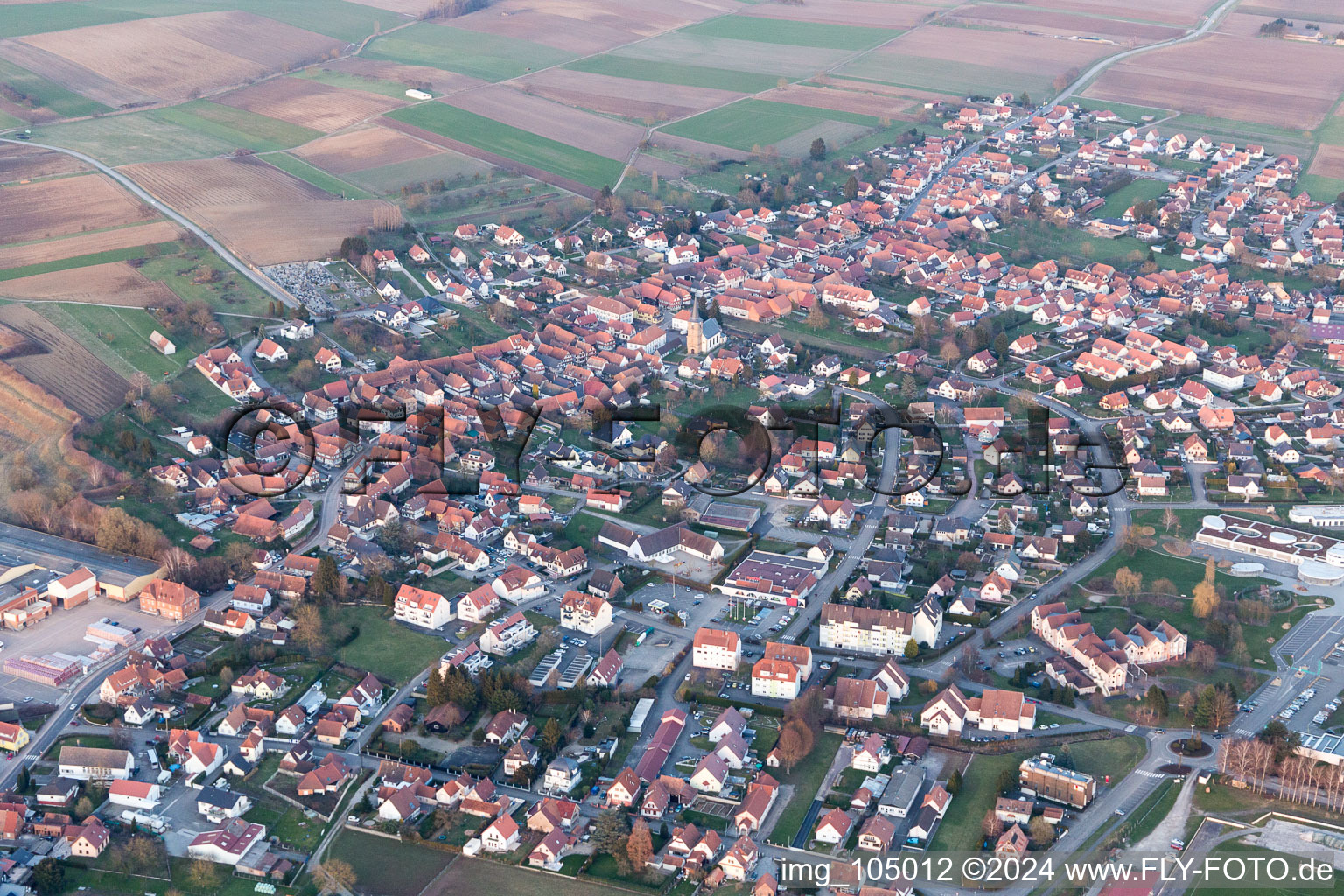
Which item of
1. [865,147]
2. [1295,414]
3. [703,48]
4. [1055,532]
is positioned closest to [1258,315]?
[1295,414]

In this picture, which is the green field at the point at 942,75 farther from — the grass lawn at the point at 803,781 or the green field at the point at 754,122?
the grass lawn at the point at 803,781

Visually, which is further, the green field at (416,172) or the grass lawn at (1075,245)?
the green field at (416,172)

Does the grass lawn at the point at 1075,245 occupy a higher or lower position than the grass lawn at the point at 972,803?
higher

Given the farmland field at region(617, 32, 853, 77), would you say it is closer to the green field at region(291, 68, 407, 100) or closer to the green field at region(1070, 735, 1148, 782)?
the green field at region(291, 68, 407, 100)

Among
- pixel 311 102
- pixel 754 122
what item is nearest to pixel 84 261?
pixel 311 102

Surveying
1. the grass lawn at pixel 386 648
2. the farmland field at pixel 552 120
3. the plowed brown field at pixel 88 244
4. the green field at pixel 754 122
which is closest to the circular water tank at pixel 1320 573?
the grass lawn at pixel 386 648

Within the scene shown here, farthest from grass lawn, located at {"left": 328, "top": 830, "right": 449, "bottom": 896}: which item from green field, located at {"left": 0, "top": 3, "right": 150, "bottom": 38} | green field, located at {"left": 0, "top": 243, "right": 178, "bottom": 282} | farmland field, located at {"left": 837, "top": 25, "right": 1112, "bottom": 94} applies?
green field, located at {"left": 0, "top": 3, "right": 150, "bottom": 38}

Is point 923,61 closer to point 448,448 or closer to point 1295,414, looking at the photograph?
point 1295,414
